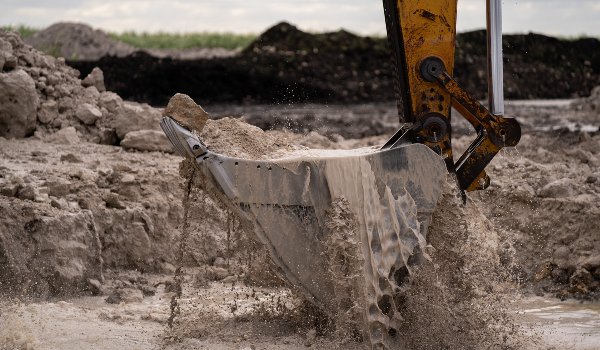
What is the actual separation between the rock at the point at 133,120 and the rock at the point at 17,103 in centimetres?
77

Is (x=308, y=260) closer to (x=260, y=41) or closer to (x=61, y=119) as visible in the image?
(x=61, y=119)

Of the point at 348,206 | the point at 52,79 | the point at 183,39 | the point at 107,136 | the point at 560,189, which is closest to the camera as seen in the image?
the point at 348,206

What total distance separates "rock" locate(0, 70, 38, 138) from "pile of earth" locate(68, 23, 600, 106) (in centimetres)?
762

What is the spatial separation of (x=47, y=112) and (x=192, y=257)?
2.29 metres

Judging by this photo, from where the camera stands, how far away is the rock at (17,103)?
518cm

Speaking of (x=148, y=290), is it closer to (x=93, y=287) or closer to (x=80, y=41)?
(x=93, y=287)

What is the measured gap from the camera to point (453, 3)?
10.5ft

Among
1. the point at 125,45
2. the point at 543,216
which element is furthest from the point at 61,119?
the point at 125,45

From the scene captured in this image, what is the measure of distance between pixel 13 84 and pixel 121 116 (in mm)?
1002

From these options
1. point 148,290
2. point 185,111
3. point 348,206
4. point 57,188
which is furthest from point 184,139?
point 57,188

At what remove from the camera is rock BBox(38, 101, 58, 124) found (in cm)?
549

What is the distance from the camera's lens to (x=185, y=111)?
3.03 meters

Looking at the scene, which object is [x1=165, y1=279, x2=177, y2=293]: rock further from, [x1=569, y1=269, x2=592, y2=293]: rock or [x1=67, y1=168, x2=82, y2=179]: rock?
[x1=569, y1=269, x2=592, y2=293]: rock

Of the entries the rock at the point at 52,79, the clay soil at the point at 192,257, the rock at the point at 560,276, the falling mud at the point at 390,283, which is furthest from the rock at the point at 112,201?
the rock at the point at 560,276
